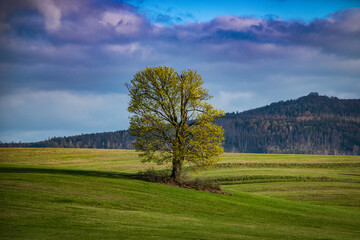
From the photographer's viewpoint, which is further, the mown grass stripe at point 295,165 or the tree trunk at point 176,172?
the mown grass stripe at point 295,165

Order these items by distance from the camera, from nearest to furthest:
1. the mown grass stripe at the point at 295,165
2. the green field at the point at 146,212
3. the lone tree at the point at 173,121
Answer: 1. the green field at the point at 146,212
2. the lone tree at the point at 173,121
3. the mown grass stripe at the point at 295,165

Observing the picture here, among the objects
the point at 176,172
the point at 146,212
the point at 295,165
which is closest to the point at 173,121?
the point at 176,172

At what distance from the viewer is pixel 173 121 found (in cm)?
3900

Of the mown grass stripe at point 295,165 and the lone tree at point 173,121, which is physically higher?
the lone tree at point 173,121

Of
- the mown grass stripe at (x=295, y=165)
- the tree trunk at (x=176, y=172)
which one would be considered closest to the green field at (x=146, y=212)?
the tree trunk at (x=176, y=172)

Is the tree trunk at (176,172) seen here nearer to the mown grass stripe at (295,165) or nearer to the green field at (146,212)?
the green field at (146,212)

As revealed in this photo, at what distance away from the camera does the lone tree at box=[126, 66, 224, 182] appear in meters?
37.3

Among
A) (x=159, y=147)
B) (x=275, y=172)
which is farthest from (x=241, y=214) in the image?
(x=275, y=172)

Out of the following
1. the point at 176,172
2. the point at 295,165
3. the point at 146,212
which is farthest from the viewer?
the point at 295,165

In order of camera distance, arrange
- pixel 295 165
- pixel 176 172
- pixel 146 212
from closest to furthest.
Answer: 1. pixel 146 212
2. pixel 176 172
3. pixel 295 165

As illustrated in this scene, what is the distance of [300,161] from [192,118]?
186ft

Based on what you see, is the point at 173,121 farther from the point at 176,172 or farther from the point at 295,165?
the point at 295,165

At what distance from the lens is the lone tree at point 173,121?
3731cm

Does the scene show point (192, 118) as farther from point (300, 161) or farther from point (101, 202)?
point (300, 161)
